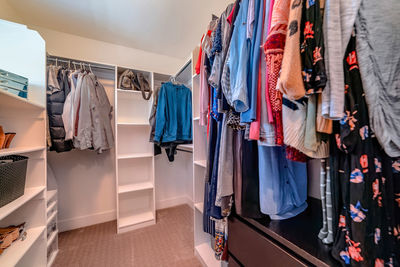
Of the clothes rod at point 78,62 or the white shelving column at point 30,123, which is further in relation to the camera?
the clothes rod at point 78,62

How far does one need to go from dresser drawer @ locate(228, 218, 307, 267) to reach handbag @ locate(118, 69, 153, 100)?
5.51 feet

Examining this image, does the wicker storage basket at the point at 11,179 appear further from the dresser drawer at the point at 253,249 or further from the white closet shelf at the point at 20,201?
the dresser drawer at the point at 253,249

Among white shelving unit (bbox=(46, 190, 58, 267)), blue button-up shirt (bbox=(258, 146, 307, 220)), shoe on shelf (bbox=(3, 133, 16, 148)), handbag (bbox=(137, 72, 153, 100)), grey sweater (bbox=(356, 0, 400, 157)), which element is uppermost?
handbag (bbox=(137, 72, 153, 100))

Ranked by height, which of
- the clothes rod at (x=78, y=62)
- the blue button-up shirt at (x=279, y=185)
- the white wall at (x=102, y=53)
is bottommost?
the blue button-up shirt at (x=279, y=185)

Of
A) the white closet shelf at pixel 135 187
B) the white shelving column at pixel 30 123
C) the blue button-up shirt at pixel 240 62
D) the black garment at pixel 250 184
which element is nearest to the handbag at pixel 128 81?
the white shelving column at pixel 30 123

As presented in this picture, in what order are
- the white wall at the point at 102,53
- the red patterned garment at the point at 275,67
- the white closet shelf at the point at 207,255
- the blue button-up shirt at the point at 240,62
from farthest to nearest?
the white wall at the point at 102,53
the white closet shelf at the point at 207,255
the blue button-up shirt at the point at 240,62
the red patterned garment at the point at 275,67

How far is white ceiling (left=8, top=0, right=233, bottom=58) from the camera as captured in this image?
1356 mm

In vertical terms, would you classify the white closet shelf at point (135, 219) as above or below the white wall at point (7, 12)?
below

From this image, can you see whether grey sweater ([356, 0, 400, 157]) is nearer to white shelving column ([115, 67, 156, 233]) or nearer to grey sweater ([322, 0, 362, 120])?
grey sweater ([322, 0, 362, 120])

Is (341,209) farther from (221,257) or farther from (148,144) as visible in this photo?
(148,144)

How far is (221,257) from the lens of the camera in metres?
0.94

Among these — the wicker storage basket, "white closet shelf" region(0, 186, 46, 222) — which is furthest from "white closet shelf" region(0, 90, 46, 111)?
"white closet shelf" region(0, 186, 46, 222)

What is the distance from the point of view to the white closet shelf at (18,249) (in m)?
0.77

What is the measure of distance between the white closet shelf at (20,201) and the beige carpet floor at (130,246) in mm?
771
